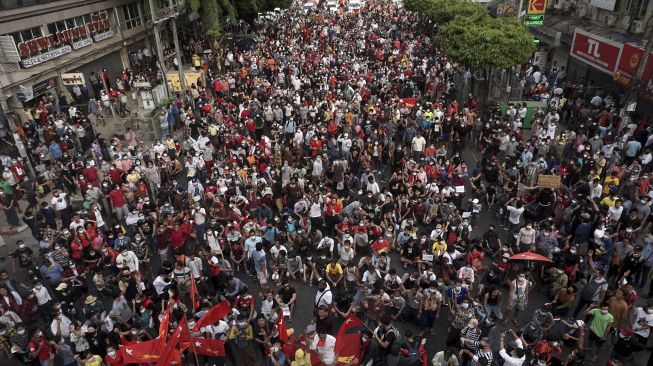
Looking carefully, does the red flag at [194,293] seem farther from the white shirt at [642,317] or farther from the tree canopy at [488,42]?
the tree canopy at [488,42]

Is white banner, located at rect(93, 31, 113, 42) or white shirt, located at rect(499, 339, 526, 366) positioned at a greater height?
white banner, located at rect(93, 31, 113, 42)

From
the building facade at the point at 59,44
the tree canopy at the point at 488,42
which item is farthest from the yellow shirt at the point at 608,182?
the building facade at the point at 59,44

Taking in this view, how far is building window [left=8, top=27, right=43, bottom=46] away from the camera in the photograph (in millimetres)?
20180

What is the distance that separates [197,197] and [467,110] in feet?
33.1

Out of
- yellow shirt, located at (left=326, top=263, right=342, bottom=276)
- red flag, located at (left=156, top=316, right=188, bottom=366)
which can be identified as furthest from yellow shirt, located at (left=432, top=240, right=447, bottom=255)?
red flag, located at (left=156, top=316, right=188, bottom=366)

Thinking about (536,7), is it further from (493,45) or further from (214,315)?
(214,315)

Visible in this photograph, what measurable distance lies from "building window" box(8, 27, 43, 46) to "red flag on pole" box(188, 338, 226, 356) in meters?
17.9

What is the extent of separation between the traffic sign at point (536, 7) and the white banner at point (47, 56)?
21.2 m

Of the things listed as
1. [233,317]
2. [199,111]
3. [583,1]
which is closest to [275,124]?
[199,111]

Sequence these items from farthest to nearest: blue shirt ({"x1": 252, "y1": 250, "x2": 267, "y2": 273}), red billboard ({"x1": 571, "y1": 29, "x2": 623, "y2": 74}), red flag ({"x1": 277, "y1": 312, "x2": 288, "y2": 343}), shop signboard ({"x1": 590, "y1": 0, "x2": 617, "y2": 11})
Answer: shop signboard ({"x1": 590, "y1": 0, "x2": 617, "y2": 11}), red billboard ({"x1": 571, "y1": 29, "x2": 623, "y2": 74}), blue shirt ({"x1": 252, "y1": 250, "x2": 267, "y2": 273}), red flag ({"x1": 277, "y1": 312, "x2": 288, "y2": 343})

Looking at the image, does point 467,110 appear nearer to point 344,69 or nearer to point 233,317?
point 344,69

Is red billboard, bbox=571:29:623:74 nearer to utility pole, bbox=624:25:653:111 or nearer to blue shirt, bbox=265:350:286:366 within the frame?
utility pole, bbox=624:25:653:111

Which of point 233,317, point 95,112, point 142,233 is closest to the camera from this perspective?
point 233,317

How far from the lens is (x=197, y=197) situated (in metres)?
13.2
